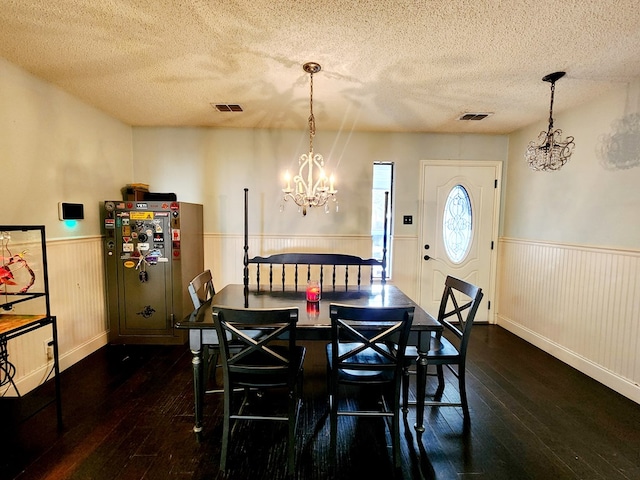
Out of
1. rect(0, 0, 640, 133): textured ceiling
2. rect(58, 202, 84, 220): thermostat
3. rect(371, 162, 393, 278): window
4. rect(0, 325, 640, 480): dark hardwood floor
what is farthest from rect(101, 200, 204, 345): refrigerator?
rect(371, 162, 393, 278): window

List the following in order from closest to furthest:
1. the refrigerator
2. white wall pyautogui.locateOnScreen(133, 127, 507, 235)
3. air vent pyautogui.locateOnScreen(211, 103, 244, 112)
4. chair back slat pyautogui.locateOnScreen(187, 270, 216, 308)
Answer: chair back slat pyautogui.locateOnScreen(187, 270, 216, 308), air vent pyautogui.locateOnScreen(211, 103, 244, 112), the refrigerator, white wall pyautogui.locateOnScreen(133, 127, 507, 235)

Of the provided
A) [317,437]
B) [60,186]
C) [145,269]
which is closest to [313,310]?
[317,437]

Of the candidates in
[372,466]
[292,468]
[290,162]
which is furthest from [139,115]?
[372,466]

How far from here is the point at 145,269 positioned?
3135mm

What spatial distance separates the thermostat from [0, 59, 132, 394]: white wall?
0.04 metres

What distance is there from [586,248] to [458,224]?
1370 mm

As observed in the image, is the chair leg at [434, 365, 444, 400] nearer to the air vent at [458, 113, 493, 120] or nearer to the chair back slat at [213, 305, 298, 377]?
the chair back slat at [213, 305, 298, 377]

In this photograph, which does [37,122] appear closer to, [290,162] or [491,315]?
[290,162]

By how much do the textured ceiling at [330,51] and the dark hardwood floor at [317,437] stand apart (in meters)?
2.47

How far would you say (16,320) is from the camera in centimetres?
188

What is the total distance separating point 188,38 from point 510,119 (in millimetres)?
3224

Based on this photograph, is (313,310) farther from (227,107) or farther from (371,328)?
(227,107)

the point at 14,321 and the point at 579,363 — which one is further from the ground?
the point at 14,321

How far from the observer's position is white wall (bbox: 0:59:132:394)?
2.22 m
